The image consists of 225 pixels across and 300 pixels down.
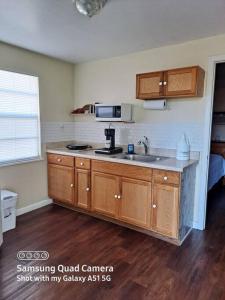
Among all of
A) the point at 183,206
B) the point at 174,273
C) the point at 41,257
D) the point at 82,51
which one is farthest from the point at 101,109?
the point at 174,273

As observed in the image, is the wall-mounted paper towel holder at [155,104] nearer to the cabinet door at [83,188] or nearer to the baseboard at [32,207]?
the cabinet door at [83,188]

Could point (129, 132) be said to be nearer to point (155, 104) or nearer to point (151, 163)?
point (155, 104)

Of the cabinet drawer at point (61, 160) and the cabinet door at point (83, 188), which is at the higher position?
the cabinet drawer at point (61, 160)

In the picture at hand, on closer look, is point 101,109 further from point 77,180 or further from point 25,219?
point 25,219

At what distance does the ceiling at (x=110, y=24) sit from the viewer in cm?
193

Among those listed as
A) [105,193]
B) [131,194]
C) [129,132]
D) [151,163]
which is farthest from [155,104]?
[105,193]

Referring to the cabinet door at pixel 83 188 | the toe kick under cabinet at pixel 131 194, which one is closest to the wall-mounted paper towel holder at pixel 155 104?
the toe kick under cabinet at pixel 131 194

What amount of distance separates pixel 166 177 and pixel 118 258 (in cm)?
99

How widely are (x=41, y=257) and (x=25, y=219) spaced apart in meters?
1.01

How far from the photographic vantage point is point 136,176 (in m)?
2.66

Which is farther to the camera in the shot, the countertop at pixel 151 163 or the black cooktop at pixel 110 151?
the black cooktop at pixel 110 151

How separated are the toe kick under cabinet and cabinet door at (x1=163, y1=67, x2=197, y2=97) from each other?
0.92m

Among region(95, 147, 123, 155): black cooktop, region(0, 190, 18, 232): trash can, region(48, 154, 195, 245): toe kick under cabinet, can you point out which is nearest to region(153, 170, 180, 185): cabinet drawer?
region(48, 154, 195, 245): toe kick under cabinet

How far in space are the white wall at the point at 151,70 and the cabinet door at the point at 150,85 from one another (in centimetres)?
28
